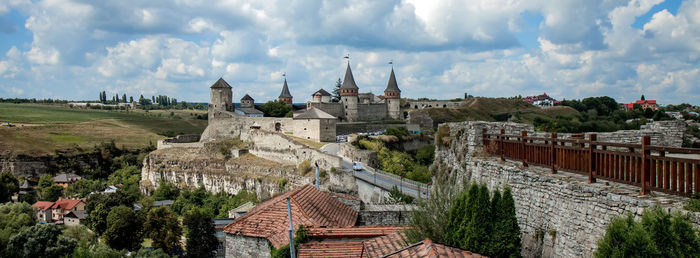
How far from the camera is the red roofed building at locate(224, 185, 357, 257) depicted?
Answer: 1088 cm

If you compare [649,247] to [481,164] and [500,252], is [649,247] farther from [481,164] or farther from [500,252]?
[481,164]

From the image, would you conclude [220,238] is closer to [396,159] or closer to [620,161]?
[396,159]

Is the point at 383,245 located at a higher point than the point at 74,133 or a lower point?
higher

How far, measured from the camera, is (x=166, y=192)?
54562 mm

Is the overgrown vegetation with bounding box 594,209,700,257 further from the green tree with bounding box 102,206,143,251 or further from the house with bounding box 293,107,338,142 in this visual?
the house with bounding box 293,107,338,142

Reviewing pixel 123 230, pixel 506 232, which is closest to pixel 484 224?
pixel 506 232

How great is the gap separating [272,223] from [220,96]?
5581 centimetres

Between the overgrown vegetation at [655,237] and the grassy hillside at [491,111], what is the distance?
6638 centimetres

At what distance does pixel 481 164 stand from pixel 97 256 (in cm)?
2436

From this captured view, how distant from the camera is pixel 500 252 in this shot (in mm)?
8273

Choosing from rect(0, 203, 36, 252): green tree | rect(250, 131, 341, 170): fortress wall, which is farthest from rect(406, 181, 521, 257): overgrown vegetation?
rect(0, 203, 36, 252): green tree

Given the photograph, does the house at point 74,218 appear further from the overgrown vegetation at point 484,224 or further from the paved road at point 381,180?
the overgrown vegetation at point 484,224

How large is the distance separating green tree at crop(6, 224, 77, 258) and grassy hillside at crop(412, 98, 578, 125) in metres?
54.6

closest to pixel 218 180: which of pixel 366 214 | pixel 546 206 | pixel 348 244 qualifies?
pixel 366 214
